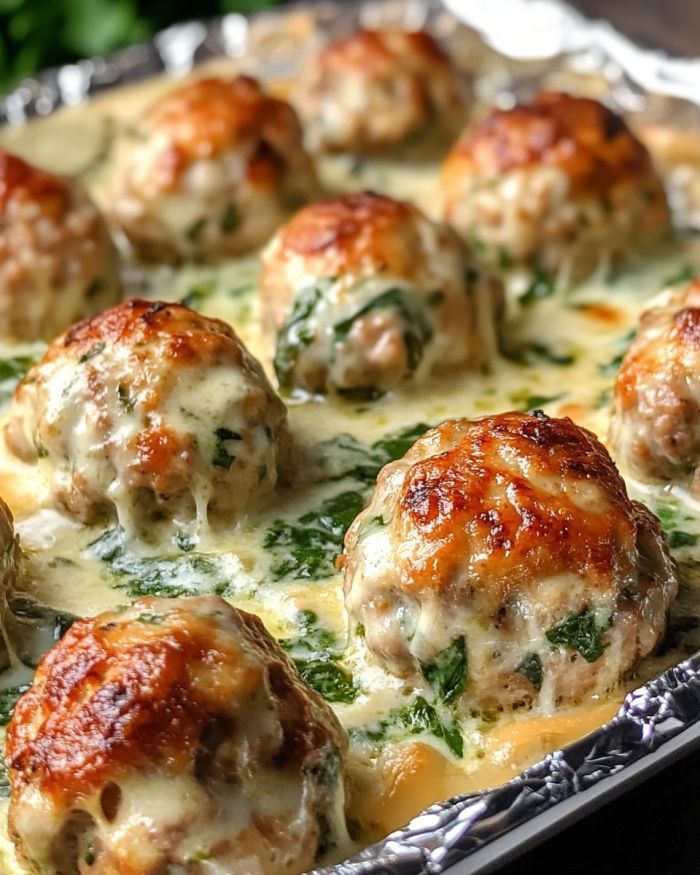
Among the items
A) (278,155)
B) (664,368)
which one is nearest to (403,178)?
(278,155)

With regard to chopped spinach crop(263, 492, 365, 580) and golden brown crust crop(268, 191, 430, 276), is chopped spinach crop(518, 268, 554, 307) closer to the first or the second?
golden brown crust crop(268, 191, 430, 276)

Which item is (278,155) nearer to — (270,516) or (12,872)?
(270,516)

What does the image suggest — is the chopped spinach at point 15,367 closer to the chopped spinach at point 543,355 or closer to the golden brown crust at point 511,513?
the chopped spinach at point 543,355

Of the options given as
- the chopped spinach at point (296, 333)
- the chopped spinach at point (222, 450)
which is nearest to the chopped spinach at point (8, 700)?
the chopped spinach at point (222, 450)

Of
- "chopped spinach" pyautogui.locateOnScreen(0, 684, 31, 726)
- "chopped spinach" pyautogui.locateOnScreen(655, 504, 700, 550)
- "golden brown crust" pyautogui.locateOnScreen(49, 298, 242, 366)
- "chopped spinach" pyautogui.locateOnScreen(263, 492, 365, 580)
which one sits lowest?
"chopped spinach" pyautogui.locateOnScreen(0, 684, 31, 726)

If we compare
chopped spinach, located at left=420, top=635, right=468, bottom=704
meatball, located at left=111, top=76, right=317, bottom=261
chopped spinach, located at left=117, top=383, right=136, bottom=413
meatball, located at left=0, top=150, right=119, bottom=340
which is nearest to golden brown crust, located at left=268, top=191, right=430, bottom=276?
meatball, located at left=111, top=76, right=317, bottom=261

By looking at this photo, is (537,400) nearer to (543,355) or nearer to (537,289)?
(543,355)
